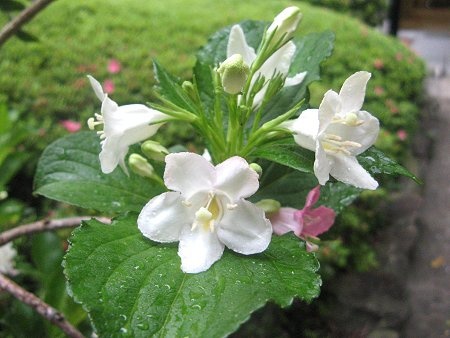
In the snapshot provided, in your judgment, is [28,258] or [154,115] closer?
[154,115]

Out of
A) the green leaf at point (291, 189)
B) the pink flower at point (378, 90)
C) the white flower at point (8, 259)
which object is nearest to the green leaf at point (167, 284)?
the green leaf at point (291, 189)

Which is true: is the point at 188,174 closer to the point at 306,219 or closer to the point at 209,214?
the point at 209,214

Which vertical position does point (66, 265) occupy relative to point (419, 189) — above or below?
above

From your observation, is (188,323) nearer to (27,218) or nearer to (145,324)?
(145,324)

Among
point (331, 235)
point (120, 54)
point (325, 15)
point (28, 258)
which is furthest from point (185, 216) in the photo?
point (325, 15)

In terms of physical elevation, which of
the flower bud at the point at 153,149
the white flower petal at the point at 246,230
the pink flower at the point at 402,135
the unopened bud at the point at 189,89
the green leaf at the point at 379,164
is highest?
the unopened bud at the point at 189,89

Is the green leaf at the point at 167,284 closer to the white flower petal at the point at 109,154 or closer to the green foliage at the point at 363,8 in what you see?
the white flower petal at the point at 109,154

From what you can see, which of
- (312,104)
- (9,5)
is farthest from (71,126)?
(9,5)
